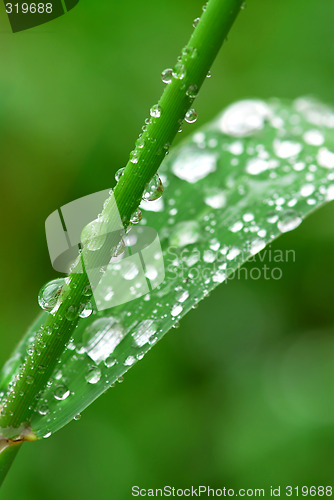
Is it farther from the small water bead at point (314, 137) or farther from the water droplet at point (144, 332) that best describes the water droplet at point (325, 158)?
the water droplet at point (144, 332)

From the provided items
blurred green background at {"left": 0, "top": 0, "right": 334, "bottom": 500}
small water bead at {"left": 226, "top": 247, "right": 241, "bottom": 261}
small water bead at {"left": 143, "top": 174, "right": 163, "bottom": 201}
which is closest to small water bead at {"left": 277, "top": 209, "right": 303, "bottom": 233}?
small water bead at {"left": 226, "top": 247, "right": 241, "bottom": 261}

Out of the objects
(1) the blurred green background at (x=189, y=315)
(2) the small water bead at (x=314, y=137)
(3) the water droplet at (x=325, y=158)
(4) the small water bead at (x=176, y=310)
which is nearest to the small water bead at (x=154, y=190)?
(4) the small water bead at (x=176, y=310)

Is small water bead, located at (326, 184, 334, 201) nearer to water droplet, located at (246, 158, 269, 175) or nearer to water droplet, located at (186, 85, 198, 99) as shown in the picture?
water droplet, located at (246, 158, 269, 175)

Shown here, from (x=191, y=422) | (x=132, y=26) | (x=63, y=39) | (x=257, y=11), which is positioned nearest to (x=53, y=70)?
(x=63, y=39)

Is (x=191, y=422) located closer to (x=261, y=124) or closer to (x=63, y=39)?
(x=261, y=124)

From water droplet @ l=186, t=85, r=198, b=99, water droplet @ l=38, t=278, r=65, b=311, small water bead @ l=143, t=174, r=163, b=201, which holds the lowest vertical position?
water droplet @ l=38, t=278, r=65, b=311

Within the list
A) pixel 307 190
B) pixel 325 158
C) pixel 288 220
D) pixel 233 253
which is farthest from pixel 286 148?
pixel 233 253

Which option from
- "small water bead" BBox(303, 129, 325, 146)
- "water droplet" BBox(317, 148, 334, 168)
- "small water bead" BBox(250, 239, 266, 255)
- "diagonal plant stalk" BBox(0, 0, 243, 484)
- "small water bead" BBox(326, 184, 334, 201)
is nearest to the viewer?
"diagonal plant stalk" BBox(0, 0, 243, 484)
